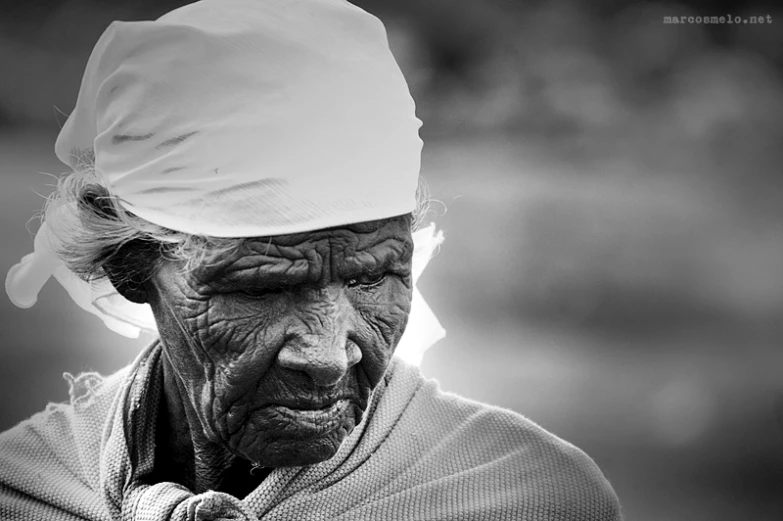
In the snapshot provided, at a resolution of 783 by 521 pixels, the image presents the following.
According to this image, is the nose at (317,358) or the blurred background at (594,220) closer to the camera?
the nose at (317,358)

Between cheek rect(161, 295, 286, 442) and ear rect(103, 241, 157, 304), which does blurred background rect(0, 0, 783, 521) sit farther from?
cheek rect(161, 295, 286, 442)

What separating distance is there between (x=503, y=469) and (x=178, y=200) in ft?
2.63

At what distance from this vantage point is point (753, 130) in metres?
3.16

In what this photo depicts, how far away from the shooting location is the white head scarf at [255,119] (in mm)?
1787

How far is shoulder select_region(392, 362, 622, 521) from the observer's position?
212cm

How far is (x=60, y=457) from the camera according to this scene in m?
2.28

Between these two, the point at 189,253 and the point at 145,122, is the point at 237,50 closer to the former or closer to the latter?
the point at 145,122

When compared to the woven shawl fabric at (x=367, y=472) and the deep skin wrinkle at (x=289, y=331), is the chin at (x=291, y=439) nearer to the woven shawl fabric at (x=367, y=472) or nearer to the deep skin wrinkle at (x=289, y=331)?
the deep skin wrinkle at (x=289, y=331)

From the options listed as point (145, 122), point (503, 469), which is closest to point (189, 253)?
point (145, 122)

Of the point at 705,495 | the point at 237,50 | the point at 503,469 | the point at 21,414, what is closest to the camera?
the point at 237,50

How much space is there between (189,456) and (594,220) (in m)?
1.37

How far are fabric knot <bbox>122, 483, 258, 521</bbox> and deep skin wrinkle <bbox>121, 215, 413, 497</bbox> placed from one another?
3.8 inches

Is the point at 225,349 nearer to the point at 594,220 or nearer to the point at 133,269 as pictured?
the point at 133,269

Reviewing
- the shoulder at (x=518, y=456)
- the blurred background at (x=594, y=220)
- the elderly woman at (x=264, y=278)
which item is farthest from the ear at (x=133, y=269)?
the blurred background at (x=594, y=220)
